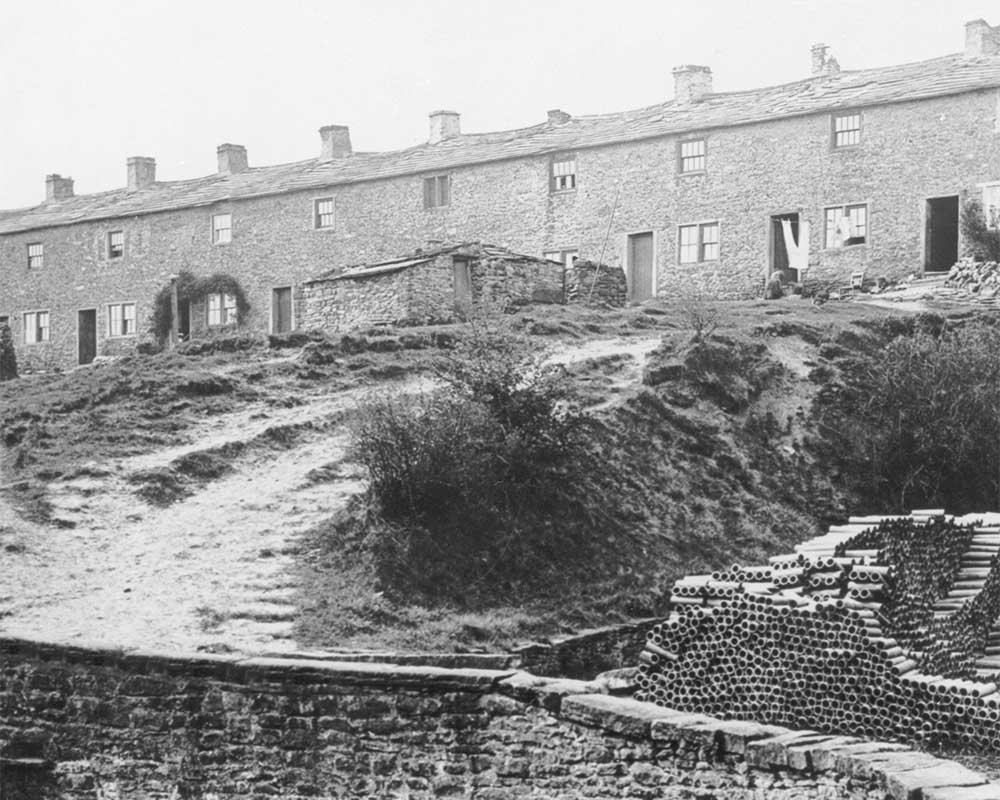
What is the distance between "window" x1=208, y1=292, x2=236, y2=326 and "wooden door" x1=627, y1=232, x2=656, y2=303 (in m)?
12.3

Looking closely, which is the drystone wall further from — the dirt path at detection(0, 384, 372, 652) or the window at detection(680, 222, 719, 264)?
the window at detection(680, 222, 719, 264)

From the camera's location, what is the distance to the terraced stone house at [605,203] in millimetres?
38688

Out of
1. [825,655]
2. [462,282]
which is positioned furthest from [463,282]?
[825,655]

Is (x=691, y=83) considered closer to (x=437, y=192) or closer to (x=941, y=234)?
(x=437, y=192)

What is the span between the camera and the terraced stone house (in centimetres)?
3869

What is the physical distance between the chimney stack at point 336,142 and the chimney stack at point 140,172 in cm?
758

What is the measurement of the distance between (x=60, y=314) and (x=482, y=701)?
41379 mm

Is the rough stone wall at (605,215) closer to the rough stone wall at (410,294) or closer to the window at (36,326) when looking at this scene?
the window at (36,326)

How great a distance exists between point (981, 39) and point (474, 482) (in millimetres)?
23307

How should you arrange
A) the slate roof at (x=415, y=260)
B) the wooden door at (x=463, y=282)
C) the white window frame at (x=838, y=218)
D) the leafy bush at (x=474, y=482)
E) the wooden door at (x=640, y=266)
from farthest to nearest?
the wooden door at (x=640, y=266) → the white window frame at (x=838, y=218) → the wooden door at (x=463, y=282) → the slate roof at (x=415, y=260) → the leafy bush at (x=474, y=482)

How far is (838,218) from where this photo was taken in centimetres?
3972

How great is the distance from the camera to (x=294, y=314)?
46.6 m

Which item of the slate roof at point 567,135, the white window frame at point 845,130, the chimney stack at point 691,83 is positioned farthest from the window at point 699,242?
the chimney stack at point 691,83

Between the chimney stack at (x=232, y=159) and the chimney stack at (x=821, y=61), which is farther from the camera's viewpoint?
the chimney stack at (x=232, y=159)
